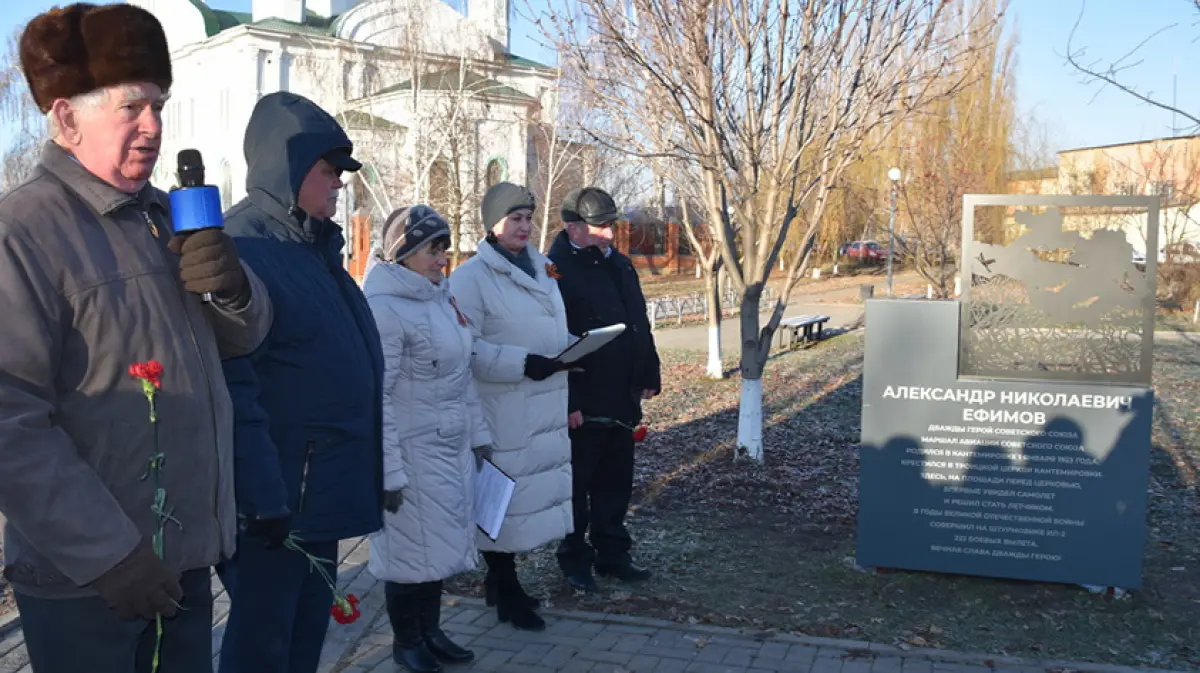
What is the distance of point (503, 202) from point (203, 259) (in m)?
2.95

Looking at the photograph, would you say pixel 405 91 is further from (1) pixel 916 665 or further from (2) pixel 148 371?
(2) pixel 148 371

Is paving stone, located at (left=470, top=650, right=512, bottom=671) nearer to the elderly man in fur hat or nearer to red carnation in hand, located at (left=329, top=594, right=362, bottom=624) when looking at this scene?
red carnation in hand, located at (left=329, top=594, right=362, bottom=624)

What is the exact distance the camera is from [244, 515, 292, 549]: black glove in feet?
8.96

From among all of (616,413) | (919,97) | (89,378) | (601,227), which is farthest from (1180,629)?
(89,378)

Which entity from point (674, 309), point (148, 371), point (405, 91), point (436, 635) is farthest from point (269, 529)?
point (405, 91)

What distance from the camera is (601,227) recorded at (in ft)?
19.2

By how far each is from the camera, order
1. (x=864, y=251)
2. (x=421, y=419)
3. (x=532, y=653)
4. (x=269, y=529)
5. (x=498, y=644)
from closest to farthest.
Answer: (x=269, y=529) < (x=421, y=419) < (x=532, y=653) < (x=498, y=644) < (x=864, y=251)

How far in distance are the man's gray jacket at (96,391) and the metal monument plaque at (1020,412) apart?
12.5ft

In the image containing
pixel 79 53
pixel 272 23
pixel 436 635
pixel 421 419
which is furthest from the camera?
pixel 272 23

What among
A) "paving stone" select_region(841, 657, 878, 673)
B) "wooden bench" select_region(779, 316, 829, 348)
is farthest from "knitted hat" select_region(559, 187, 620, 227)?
"wooden bench" select_region(779, 316, 829, 348)

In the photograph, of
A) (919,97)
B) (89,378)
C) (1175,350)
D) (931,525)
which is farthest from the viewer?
(1175,350)

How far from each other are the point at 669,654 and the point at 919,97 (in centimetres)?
472

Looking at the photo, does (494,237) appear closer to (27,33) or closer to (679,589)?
(679,589)

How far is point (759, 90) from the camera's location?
25.8 feet
